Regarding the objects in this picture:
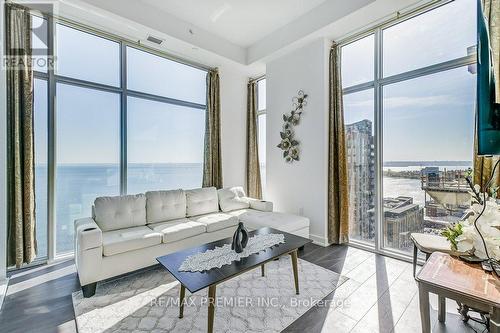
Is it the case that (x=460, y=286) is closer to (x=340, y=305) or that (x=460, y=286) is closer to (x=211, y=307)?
(x=340, y=305)

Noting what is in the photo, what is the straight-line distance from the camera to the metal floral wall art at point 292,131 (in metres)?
3.86

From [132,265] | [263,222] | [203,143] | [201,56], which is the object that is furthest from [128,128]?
[263,222]

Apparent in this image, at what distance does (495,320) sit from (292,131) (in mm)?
3247

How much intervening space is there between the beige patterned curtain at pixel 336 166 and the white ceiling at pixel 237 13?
0.89 metres

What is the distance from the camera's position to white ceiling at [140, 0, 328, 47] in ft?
10.6

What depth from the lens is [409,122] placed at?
2975mm

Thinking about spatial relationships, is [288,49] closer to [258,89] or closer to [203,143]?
[258,89]

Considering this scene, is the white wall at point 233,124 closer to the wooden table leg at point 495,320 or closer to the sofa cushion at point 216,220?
the sofa cushion at point 216,220

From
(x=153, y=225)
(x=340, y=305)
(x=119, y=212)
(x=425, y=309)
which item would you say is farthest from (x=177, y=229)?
(x=425, y=309)

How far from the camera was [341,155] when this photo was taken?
11.3ft

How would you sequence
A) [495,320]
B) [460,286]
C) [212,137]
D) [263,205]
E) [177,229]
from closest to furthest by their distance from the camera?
[495,320] < [460,286] < [177,229] < [263,205] < [212,137]

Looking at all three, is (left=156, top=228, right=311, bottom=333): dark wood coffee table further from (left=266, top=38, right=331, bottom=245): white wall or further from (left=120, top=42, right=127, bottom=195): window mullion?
(left=120, top=42, right=127, bottom=195): window mullion

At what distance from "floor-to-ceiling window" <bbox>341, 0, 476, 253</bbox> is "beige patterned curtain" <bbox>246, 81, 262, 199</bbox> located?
1962mm

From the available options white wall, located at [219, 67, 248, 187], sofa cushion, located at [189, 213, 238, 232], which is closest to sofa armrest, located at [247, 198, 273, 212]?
sofa cushion, located at [189, 213, 238, 232]
